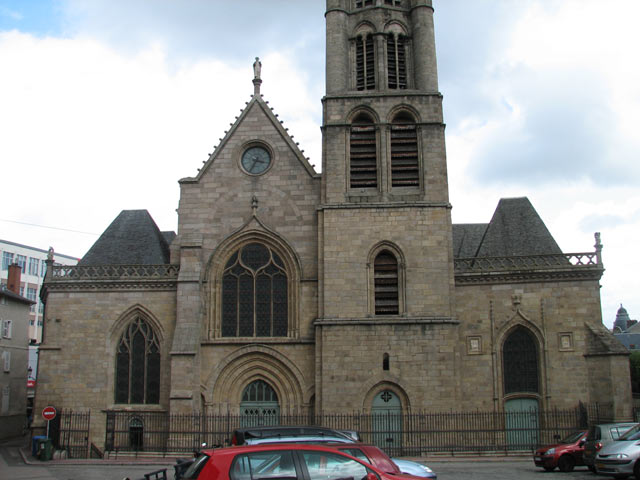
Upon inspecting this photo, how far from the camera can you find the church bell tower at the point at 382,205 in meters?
26.2

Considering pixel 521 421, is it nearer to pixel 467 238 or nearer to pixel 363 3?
pixel 467 238

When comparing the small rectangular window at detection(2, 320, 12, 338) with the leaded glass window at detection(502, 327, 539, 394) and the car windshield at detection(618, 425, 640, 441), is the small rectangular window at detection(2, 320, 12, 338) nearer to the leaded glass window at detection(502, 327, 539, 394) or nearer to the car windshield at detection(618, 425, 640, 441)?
the leaded glass window at detection(502, 327, 539, 394)

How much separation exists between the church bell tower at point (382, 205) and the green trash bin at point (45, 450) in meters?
10.1

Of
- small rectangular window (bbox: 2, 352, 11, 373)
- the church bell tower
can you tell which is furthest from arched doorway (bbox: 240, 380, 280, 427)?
small rectangular window (bbox: 2, 352, 11, 373)

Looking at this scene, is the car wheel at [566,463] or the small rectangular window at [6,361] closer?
the car wheel at [566,463]

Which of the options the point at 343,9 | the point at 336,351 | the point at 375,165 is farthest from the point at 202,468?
the point at 343,9

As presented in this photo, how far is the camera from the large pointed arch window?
27875mm

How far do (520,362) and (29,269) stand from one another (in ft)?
206

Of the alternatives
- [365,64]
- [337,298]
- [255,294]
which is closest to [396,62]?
[365,64]

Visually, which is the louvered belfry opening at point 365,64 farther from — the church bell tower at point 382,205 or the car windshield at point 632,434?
the car windshield at point 632,434

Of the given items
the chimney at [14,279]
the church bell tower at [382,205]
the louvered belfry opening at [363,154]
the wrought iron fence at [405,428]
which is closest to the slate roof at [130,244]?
the wrought iron fence at [405,428]

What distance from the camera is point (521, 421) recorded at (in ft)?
87.3

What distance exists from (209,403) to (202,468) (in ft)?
59.3

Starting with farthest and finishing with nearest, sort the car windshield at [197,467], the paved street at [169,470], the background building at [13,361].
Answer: the background building at [13,361] < the paved street at [169,470] < the car windshield at [197,467]
